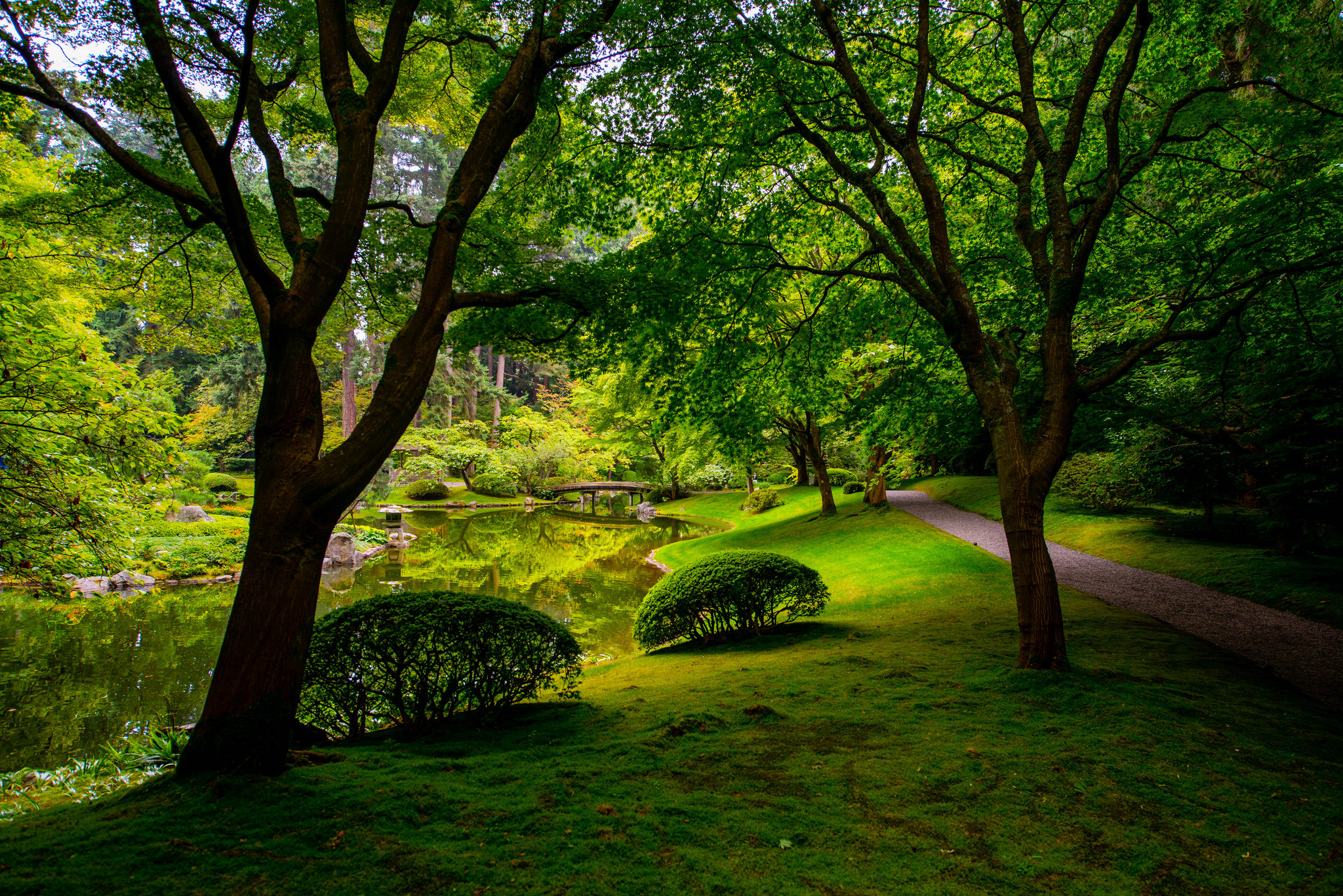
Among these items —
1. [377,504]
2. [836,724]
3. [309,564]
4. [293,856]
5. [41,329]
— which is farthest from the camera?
[377,504]

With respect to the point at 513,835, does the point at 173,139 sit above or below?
above

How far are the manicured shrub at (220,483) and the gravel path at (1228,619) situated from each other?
34.0 m

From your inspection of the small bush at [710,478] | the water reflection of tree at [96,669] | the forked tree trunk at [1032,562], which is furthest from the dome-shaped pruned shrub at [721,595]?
the small bush at [710,478]

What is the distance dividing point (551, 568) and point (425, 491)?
21.1 m

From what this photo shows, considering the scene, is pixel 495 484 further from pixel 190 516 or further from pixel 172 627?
pixel 172 627

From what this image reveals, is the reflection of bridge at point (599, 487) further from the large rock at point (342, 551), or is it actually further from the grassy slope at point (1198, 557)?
the grassy slope at point (1198, 557)

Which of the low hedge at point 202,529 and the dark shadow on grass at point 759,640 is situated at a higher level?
the low hedge at point 202,529

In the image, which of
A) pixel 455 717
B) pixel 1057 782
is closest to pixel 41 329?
pixel 455 717

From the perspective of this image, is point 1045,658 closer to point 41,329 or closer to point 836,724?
point 836,724

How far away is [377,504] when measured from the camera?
2936 centimetres

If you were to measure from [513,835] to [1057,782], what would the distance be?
3212 mm

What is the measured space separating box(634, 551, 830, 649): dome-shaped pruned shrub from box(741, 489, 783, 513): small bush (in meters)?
18.3

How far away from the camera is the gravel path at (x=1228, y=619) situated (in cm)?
604

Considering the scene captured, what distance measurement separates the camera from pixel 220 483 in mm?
28922
